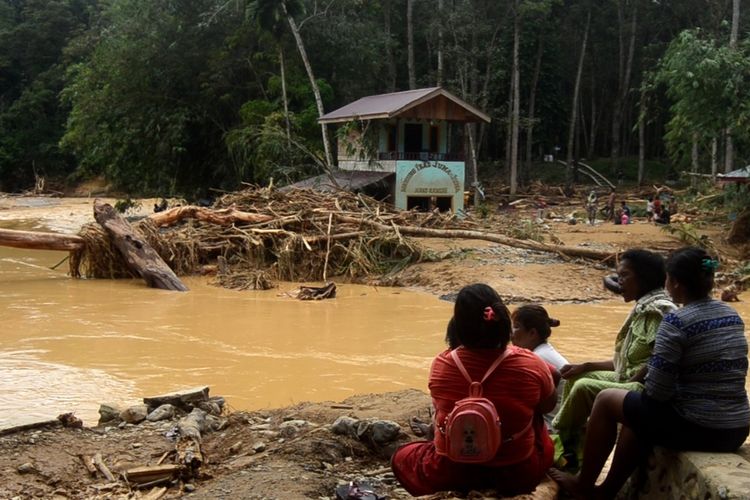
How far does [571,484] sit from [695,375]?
0.88m

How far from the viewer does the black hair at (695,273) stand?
3.46 metres

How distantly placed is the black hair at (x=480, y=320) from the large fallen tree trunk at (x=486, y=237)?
561 inches

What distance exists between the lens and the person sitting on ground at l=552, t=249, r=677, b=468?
4023mm

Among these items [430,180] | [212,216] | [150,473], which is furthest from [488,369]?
[430,180]

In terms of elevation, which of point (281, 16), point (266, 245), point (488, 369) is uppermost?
point (281, 16)

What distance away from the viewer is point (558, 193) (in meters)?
36.1

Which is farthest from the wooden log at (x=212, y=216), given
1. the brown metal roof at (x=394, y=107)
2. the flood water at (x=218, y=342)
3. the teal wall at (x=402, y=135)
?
the teal wall at (x=402, y=135)

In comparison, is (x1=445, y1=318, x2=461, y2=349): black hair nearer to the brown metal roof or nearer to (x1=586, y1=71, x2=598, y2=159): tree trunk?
the brown metal roof

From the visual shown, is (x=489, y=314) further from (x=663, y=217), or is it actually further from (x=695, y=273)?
(x=663, y=217)

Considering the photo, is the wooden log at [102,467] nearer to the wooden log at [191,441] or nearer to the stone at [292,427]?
the wooden log at [191,441]

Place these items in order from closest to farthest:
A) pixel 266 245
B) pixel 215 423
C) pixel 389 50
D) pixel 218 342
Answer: pixel 215 423
pixel 218 342
pixel 266 245
pixel 389 50

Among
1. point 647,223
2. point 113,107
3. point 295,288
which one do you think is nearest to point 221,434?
point 295,288

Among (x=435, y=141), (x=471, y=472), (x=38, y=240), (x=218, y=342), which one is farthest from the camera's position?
(x=435, y=141)

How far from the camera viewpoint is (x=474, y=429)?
3404mm
